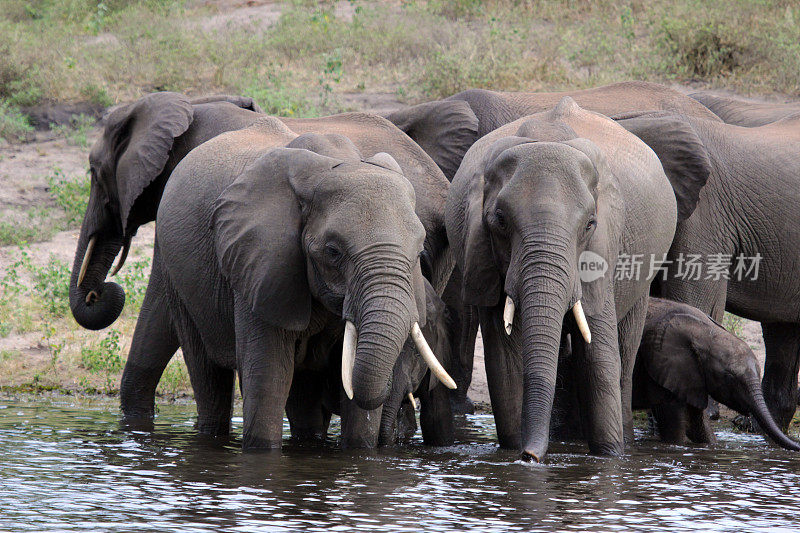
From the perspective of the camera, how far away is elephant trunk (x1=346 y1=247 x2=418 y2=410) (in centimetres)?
564

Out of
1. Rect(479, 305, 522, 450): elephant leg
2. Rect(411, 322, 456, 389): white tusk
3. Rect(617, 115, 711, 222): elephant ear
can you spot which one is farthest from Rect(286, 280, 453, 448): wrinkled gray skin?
Rect(617, 115, 711, 222): elephant ear

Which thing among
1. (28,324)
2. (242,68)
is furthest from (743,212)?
(242,68)

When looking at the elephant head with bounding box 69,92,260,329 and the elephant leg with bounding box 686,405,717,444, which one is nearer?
the elephant leg with bounding box 686,405,717,444

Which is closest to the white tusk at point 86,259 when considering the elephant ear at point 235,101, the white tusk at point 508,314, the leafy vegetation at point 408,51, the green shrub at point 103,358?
the green shrub at point 103,358

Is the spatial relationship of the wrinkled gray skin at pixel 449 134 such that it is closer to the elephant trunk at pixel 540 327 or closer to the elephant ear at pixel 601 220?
the elephant ear at pixel 601 220

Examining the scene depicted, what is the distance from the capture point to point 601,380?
6484 mm

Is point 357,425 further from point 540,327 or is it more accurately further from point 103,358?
point 103,358

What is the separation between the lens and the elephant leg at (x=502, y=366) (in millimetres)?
6691

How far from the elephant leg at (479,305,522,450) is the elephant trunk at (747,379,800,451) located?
1576mm

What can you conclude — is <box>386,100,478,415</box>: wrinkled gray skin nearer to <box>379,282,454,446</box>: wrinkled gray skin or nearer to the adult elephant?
the adult elephant

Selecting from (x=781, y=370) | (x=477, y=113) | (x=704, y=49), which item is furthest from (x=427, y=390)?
(x=704, y=49)

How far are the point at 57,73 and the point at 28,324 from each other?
5.74 metres

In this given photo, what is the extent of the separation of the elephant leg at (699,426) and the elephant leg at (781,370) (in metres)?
1.23

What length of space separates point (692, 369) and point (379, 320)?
2.71 m
